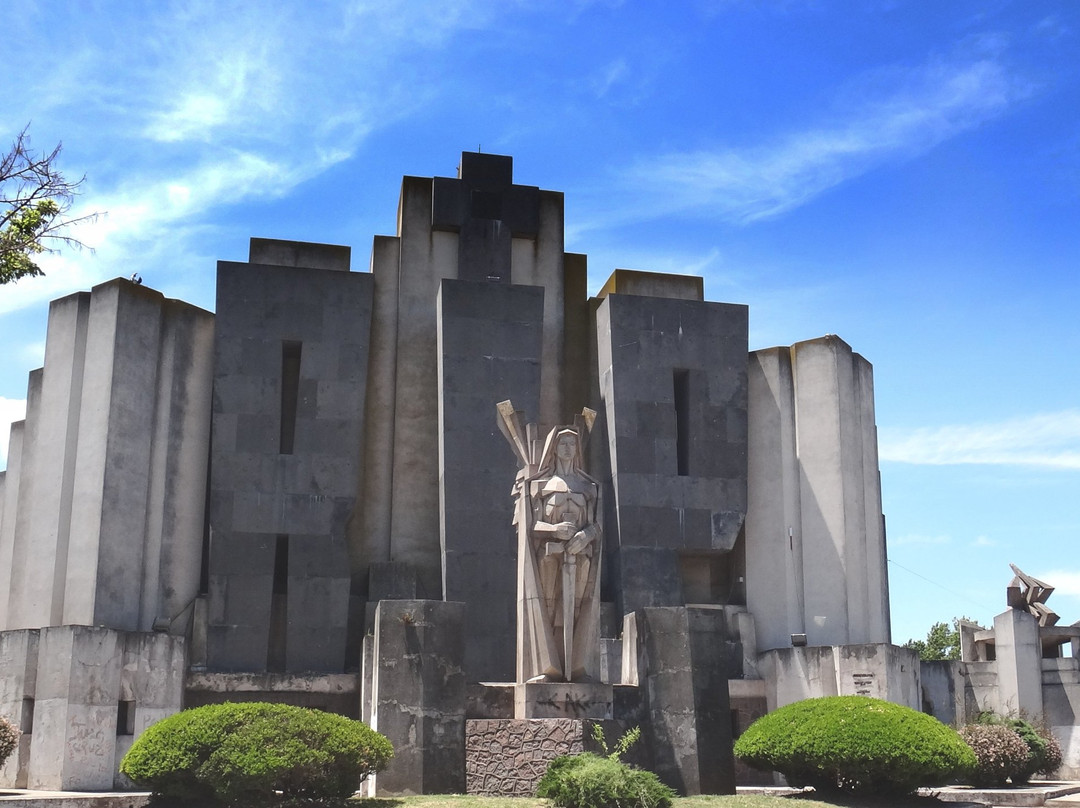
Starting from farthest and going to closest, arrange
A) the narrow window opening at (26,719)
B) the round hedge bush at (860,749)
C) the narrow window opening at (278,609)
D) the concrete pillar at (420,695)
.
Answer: the narrow window opening at (278,609)
the narrow window opening at (26,719)
the round hedge bush at (860,749)
the concrete pillar at (420,695)

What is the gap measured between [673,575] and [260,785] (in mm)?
14133

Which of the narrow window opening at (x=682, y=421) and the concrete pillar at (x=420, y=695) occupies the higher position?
the narrow window opening at (x=682, y=421)

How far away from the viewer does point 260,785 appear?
15.0 metres

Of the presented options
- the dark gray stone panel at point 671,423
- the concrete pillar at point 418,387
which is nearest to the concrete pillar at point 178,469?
the concrete pillar at point 418,387

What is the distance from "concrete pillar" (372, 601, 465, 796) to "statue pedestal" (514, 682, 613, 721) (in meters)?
0.90

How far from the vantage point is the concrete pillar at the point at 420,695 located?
1689cm

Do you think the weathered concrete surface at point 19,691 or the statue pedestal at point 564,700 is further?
the weathered concrete surface at point 19,691

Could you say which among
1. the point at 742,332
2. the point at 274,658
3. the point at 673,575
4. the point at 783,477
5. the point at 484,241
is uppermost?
the point at 484,241

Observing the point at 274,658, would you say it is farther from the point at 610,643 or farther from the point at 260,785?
the point at 260,785

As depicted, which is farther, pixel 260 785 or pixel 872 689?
pixel 872 689

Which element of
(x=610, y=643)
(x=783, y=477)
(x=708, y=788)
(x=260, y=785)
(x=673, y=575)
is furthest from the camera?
(x=783, y=477)

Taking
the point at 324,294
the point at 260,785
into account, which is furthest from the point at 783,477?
the point at 260,785

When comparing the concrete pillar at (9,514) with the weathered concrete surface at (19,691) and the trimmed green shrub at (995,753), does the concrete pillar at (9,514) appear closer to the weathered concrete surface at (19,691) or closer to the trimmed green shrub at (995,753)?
the weathered concrete surface at (19,691)

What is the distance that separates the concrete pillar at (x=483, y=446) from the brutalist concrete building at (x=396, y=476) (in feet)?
0.17
